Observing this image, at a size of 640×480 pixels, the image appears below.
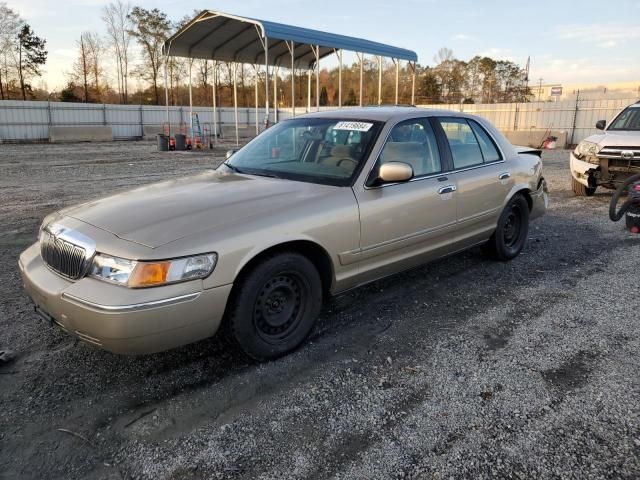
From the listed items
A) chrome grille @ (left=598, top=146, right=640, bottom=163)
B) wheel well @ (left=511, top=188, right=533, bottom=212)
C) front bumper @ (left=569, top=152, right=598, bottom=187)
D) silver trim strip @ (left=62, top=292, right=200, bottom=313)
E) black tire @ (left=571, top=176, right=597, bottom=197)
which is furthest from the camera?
black tire @ (left=571, top=176, right=597, bottom=197)

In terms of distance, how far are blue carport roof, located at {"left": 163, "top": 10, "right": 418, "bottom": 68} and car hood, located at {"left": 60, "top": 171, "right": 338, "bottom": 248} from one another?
498 inches

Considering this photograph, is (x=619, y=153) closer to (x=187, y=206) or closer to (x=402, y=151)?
(x=402, y=151)

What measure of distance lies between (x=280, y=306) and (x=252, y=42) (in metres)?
18.0

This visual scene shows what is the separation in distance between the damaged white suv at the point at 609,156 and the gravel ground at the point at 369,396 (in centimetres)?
499

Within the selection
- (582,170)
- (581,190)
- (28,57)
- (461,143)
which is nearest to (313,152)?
(461,143)

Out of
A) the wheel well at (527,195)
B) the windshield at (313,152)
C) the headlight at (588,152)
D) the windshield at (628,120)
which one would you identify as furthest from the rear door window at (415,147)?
the windshield at (628,120)

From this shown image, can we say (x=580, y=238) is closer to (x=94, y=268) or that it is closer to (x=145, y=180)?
(x=94, y=268)

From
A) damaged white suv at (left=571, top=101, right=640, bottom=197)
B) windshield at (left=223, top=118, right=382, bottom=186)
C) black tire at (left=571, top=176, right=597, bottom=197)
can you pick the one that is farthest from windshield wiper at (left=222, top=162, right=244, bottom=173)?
black tire at (left=571, top=176, right=597, bottom=197)

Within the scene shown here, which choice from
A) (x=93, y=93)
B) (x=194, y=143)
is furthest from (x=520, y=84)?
(x=194, y=143)

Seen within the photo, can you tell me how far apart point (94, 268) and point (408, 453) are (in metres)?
1.95

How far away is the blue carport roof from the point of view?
1577 centimetres

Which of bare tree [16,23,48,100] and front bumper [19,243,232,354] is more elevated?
bare tree [16,23,48,100]

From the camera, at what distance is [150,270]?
2609 mm

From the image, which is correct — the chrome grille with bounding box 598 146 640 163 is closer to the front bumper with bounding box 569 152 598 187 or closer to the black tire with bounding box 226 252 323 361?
the front bumper with bounding box 569 152 598 187
